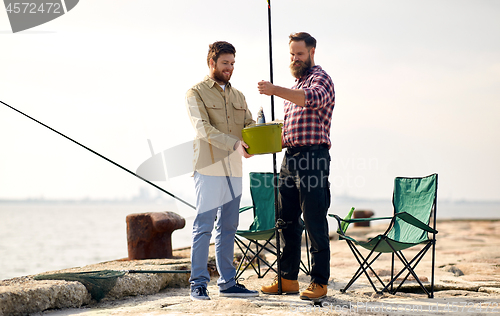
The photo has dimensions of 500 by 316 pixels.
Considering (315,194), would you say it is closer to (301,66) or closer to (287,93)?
(287,93)

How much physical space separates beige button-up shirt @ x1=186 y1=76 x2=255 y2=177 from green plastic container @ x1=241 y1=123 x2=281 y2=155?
16cm

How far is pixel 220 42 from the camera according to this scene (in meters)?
3.19

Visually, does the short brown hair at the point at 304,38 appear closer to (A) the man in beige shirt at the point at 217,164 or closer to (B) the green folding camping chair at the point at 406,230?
(A) the man in beige shirt at the point at 217,164

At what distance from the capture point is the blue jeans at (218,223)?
3.13 meters

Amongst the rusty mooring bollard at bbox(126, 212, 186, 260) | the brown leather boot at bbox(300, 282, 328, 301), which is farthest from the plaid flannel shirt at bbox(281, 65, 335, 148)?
the rusty mooring bollard at bbox(126, 212, 186, 260)

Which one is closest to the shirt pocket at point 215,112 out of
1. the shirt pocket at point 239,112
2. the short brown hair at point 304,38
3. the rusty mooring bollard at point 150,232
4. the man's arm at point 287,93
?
the shirt pocket at point 239,112

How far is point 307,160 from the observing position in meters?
3.14

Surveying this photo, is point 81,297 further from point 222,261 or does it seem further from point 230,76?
point 230,76

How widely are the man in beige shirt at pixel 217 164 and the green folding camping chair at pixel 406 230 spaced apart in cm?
88

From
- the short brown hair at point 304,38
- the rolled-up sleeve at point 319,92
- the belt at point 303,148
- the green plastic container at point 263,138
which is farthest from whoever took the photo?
the short brown hair at point 304,38

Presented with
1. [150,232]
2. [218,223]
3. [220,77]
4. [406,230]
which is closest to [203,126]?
[220,77]

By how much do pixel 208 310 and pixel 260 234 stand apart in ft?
3.83

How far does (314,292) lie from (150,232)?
1.87 metres

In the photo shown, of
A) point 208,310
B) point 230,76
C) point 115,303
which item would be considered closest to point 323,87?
point 230,76
